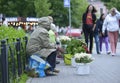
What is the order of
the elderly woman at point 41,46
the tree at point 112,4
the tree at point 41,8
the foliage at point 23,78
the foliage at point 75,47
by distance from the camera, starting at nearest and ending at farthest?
the foliage at point 23,78 → the elderly woman at point 41,46 → the foliage at point 75,47 → the tree at point 41,8 → the tree at point 112,4

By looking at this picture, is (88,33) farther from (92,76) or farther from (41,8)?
(41,8)

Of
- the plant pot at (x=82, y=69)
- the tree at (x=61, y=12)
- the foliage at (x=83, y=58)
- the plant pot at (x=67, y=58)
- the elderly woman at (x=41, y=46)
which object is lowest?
the tree at (x=61, y=12)

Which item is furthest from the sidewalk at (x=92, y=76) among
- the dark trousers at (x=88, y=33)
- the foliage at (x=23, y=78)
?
the dark trousers at (x=88, y=33)

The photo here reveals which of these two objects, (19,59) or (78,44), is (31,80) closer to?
(19,59)

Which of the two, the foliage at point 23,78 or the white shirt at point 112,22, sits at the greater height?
the white shirt at point 112,22

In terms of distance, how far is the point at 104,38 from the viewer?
22.2m

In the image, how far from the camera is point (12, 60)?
1054cm

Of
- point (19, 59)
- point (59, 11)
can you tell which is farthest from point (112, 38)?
point (59, 11)

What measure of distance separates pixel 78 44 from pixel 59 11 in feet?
173

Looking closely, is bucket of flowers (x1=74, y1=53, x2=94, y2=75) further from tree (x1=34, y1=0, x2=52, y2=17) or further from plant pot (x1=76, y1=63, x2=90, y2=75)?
tree (x1=34, y1=0, x2=52, y2=17)

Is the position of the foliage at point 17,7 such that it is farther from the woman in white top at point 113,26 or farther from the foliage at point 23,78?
the foliage at point 23,78

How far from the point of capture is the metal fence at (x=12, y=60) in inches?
355

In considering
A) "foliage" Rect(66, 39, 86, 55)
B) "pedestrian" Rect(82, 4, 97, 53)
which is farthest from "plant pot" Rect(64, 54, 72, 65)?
"pedestrian" Rect(82, 4, 97, 53)

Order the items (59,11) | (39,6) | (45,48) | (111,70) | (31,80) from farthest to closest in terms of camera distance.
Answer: (59,11), (39,6), (111,70), (45,48), (31,80)
